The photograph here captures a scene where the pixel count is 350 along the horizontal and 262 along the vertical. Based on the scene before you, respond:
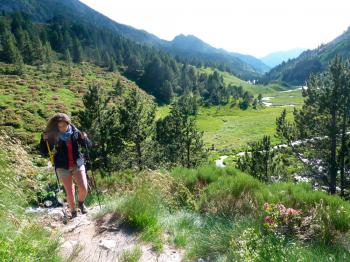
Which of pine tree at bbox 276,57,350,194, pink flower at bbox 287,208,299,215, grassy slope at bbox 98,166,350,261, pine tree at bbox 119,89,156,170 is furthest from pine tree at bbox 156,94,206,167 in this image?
pink flower at bbox 287,208,299,215

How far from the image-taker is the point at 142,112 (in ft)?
131

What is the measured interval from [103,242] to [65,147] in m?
2.72

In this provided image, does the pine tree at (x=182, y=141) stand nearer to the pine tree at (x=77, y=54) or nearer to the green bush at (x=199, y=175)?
the green bush at (x=199, y=175)

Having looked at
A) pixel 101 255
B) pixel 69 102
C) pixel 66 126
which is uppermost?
pixel 66 126

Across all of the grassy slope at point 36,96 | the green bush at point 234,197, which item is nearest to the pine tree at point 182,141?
the grassy slope at point 36,96

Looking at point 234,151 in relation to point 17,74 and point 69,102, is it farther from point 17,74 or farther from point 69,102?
point 17,74

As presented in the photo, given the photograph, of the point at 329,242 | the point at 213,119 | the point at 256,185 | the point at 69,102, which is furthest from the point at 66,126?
the point at 213,119

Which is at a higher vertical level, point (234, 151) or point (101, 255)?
point (101, 255)

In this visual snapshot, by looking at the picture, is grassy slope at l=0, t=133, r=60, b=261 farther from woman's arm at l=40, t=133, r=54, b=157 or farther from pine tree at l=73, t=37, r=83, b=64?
pine tree at l=73, t=37, r=83, b=64

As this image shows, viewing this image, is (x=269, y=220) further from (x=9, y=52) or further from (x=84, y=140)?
(x=9, y=52)

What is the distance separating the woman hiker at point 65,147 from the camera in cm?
760

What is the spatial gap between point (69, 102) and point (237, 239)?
256 ft

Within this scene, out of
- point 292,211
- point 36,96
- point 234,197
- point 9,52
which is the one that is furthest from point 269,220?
point 9,52

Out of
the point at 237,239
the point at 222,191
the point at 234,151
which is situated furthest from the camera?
the point at 234,151
